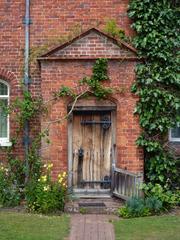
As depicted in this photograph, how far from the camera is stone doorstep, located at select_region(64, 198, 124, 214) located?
1298cm

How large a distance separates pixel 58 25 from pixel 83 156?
3.49m

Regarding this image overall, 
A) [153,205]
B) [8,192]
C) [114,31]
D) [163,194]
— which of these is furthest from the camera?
[114,31]

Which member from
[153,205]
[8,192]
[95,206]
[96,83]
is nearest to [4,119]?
[8,192]

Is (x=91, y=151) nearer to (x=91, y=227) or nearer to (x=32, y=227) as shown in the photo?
(x=91, y=227)

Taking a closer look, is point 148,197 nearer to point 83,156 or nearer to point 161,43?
point 83,156

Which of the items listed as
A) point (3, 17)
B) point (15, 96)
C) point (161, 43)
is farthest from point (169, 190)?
point (3, 17)

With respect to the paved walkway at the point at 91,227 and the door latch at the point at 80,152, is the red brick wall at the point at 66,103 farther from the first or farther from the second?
the paved walkway at the point at 91,227

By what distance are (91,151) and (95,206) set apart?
160cm

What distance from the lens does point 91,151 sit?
1435 cm

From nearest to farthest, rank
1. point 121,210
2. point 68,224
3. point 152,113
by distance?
point 68,224 → point 121,210 → point 152,113

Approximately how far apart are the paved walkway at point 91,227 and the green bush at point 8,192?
178 centimetres

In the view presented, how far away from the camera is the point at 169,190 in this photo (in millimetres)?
13891

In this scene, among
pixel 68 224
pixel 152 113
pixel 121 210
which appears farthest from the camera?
pixel 152 113

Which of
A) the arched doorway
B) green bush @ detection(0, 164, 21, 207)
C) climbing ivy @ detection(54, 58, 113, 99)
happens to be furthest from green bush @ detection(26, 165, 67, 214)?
climbing ivy @ detection(54, 58, 113, 99)
